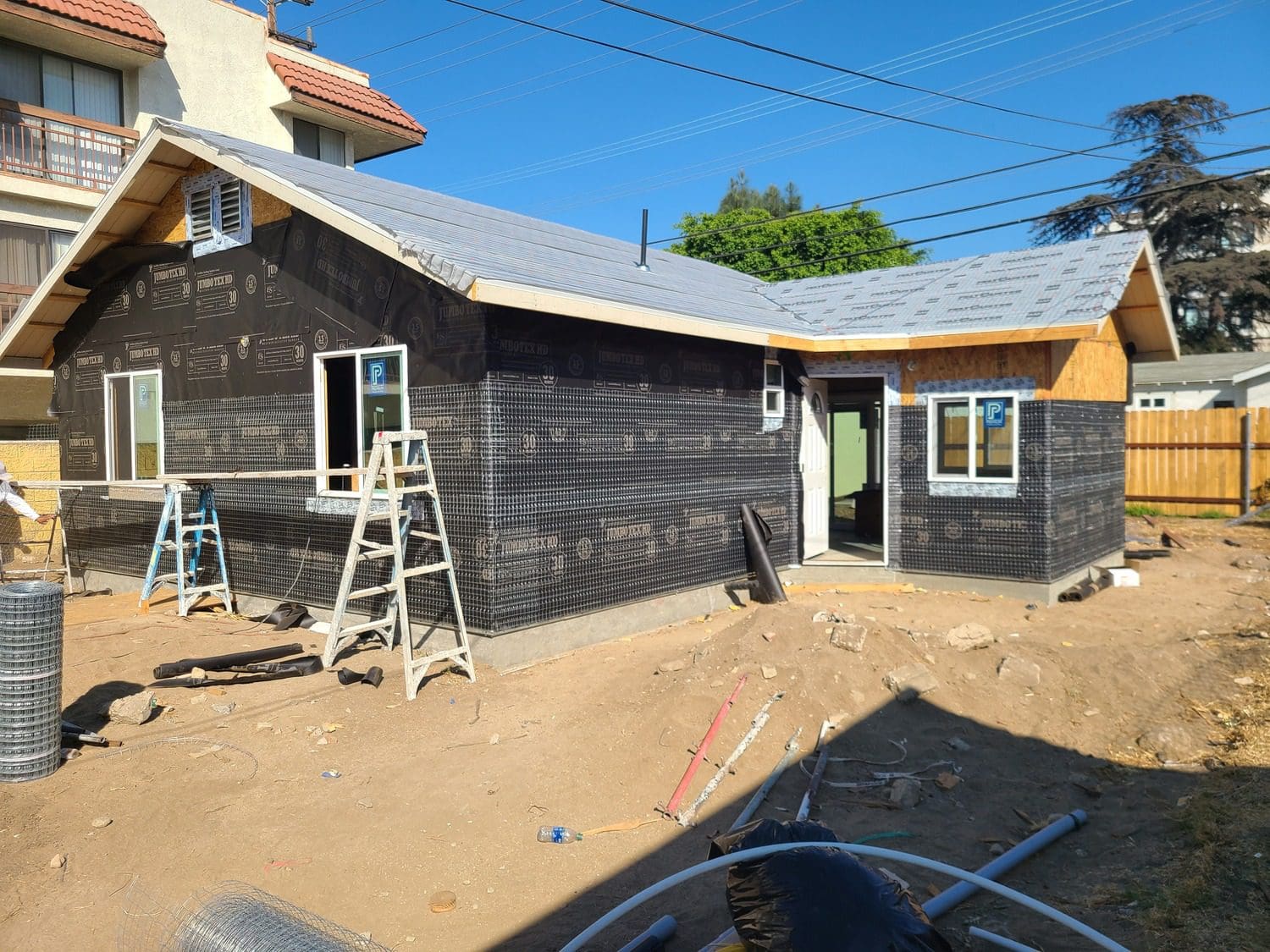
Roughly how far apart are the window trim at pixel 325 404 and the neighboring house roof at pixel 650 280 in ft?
4.00

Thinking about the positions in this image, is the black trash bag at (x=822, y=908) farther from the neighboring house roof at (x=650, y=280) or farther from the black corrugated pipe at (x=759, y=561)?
the black corrugated pipe at (x=759, y=561)

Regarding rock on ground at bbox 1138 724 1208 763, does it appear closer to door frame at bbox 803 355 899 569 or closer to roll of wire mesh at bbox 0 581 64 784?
door frame at bbox 803 355 899 569

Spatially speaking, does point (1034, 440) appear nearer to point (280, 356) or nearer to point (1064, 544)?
point (1064, 544)

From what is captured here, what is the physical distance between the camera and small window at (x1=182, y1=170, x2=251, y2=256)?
1013cm

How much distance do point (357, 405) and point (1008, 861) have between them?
7067 millimetres

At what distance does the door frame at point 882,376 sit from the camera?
40.3ft

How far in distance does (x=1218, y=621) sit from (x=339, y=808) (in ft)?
31.9

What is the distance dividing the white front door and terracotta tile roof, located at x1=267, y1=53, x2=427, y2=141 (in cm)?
1584

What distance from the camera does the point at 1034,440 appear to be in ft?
37.3

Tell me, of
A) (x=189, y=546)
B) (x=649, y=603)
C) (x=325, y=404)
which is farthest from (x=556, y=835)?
(x=189, y=546)

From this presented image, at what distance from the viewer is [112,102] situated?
19.9 metres

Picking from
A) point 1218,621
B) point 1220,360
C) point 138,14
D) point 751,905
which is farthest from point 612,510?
point 1220,360

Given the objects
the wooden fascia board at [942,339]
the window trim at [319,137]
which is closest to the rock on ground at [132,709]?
the wooden fascia board at [942,339]

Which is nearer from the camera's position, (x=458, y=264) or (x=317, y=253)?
(x=458, y=264)
